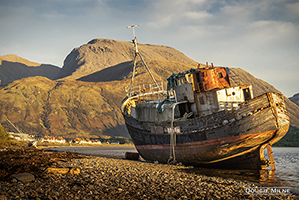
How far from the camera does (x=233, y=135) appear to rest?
65.4ft

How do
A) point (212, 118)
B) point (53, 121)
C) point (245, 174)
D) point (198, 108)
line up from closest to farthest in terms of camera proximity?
point (245, 174)
point (212, 118)
point (198, 108)
point (53, 121)

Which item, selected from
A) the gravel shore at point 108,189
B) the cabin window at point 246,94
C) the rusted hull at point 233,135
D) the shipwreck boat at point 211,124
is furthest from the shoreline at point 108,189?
the cabin window at point 246,94

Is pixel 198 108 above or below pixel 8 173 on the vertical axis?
above

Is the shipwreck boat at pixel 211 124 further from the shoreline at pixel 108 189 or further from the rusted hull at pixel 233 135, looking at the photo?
the shoreline at pixel 108 189

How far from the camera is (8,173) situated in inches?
428

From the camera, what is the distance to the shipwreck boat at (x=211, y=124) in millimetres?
19359

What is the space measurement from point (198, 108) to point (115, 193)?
1616 centimetres

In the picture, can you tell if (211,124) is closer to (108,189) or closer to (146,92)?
(108,189)

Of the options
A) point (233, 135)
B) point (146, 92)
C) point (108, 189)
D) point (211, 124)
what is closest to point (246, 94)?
point (211, 124)

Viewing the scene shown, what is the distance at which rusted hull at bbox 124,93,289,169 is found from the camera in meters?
19.2

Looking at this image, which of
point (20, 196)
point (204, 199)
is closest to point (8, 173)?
point (20, 196)

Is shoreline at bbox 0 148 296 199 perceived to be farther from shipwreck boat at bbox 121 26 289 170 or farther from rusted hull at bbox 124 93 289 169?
shipwreck boat at bbox 121 26 289 170

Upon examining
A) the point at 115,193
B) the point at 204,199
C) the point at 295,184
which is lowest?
the point at 295,184

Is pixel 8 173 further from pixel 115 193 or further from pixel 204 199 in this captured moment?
pixel 204 199
